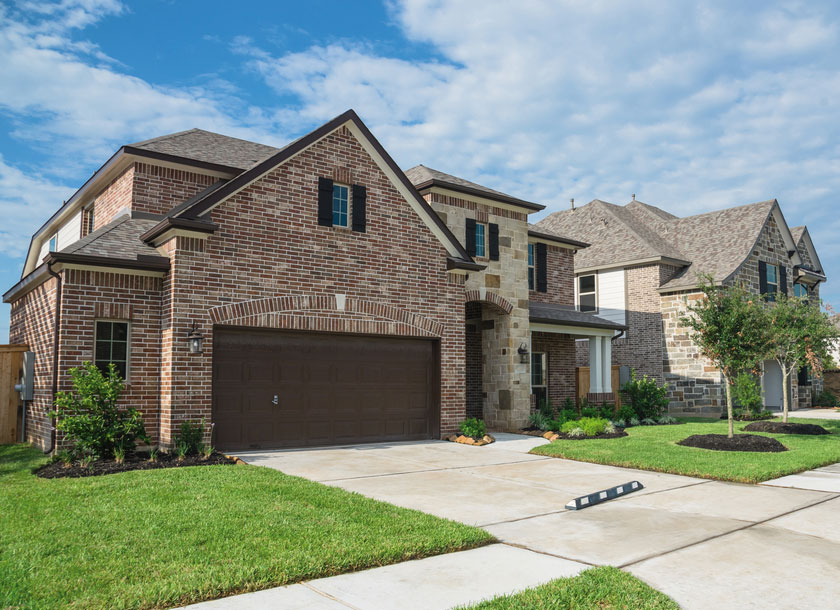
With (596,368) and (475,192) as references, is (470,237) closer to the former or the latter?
(475,192)

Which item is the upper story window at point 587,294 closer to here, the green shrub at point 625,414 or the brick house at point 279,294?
the green shrub at point 625,414

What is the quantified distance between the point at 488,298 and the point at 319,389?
620cm

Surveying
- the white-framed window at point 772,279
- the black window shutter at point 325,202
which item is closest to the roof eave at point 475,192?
the black window shutter at point 325,202

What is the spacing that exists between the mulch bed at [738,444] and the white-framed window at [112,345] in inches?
489

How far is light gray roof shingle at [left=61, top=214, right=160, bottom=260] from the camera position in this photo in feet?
39.8

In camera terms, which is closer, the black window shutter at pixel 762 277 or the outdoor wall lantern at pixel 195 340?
the outdoor wall lantern at pixel 195 340

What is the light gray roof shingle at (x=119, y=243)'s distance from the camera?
12141mm

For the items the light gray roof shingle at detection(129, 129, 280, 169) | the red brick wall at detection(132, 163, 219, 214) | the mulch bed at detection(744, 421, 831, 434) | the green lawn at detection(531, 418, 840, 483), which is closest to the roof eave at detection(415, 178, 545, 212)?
the light gray roof shingle at detection(129, 129, 280, 169)

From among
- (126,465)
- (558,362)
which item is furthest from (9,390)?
(558,362)

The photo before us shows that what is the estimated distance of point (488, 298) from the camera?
58.9ft

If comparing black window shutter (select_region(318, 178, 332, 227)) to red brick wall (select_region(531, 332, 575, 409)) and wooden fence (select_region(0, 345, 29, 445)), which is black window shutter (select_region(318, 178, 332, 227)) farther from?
red brick wall (select_region(531, 332, 575, 409))

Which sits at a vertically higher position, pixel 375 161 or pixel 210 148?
pixel 210 148

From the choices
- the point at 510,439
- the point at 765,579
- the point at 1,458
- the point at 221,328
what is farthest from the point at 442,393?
the point at 765,579

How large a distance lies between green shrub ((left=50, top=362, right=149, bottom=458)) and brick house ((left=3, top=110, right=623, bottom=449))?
708 millimetres
